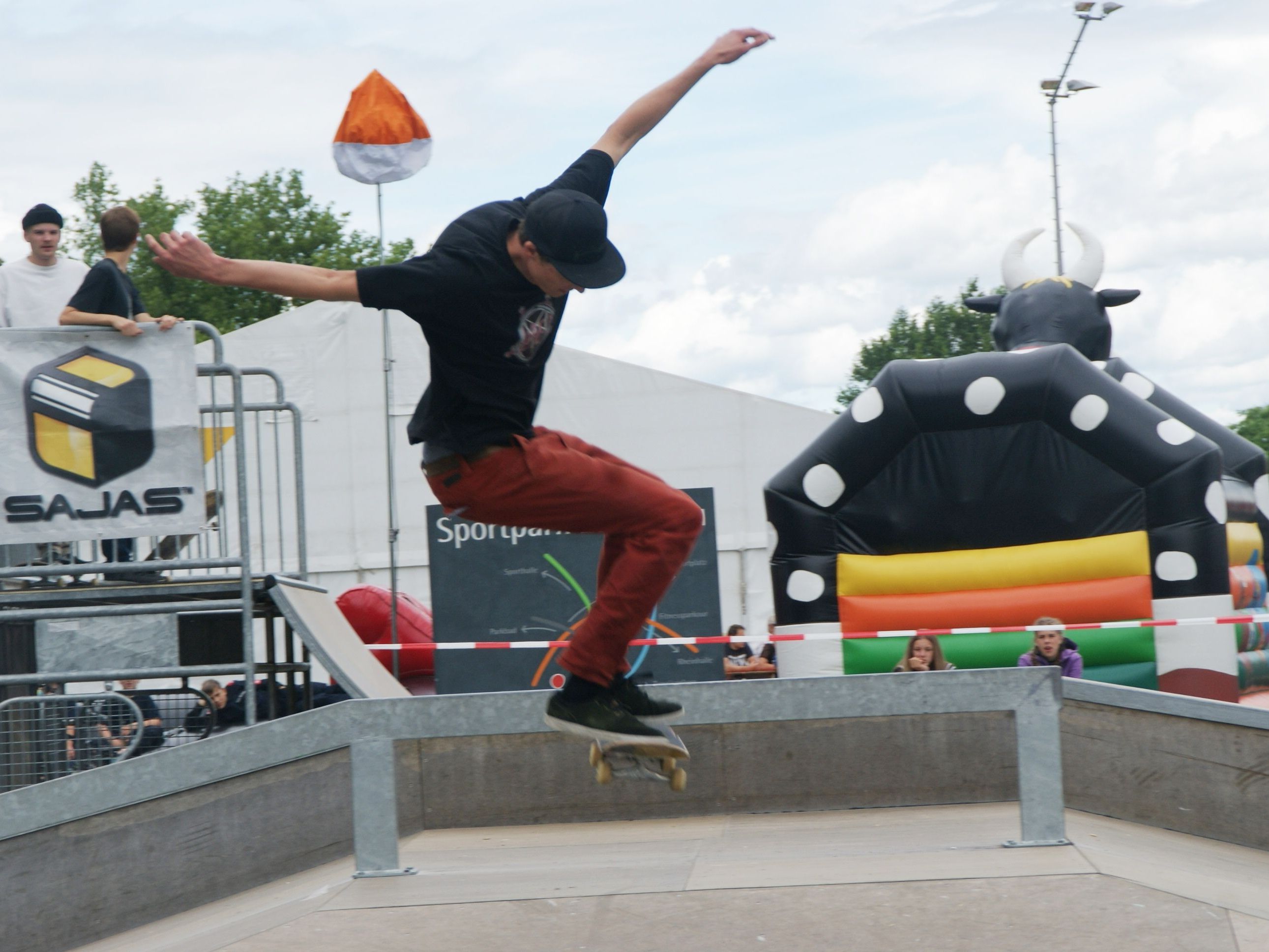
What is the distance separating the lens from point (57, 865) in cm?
518

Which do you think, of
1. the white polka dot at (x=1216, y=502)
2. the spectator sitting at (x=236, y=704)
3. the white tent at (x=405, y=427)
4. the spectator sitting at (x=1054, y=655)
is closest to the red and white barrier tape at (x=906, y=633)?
the spectator sitting at (x=1054, y=655)

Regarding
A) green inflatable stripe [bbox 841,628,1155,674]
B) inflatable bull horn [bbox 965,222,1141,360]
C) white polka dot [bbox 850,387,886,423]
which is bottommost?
green inflatable stripe [bbox 841,628,1155,674]

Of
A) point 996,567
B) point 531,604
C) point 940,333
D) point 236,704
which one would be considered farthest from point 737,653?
point 940,333

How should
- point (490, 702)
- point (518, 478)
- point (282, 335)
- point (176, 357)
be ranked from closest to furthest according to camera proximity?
point (518, 478)
point (490, 702)
point (176, 357)
point (282, 335)

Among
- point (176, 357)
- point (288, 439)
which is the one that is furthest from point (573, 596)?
point (288, 439)

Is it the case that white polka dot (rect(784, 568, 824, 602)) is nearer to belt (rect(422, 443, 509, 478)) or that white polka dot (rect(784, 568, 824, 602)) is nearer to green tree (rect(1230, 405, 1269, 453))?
belt (rect(422, 443, 509, 478))

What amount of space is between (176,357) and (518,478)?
2945mm

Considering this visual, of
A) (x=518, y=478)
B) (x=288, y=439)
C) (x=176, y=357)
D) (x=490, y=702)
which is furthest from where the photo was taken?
(x=288, y=439)

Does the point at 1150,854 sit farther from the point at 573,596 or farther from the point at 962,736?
the point at 573,596

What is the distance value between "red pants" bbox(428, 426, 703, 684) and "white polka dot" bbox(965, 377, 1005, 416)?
674 centimetres

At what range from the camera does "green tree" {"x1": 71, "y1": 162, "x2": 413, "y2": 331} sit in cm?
4800

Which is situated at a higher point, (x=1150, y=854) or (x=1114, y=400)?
(x=1114, y=400)

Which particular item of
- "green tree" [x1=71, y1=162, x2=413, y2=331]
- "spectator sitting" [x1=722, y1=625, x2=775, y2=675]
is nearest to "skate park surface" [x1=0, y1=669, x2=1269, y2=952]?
"spectator sitting" [x1=722, y1=625, x2=775, y2=675]

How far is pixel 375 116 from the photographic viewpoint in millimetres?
10797
